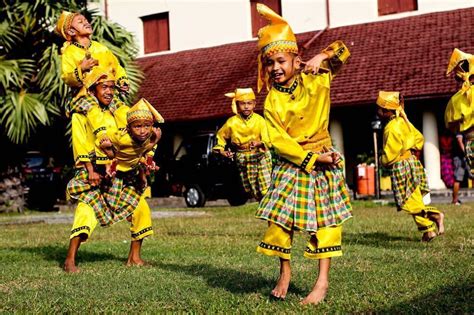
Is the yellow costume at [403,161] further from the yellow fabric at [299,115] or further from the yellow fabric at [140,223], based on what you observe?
the yellow fabric at [299,115]

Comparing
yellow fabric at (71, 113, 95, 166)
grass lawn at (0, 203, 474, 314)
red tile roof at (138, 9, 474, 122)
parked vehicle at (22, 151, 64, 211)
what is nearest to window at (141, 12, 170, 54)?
red tile roof at (138, 9, 474, 122)

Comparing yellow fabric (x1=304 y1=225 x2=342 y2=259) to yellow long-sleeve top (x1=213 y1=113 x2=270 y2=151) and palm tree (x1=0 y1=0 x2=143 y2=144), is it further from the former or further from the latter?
palm tree (x1=0 y1=0 x2=143 y2=144)

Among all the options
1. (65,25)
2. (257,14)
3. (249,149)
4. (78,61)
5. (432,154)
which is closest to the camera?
(78,61)

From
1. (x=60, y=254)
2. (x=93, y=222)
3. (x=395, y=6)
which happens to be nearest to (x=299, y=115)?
(x=93, y=222)

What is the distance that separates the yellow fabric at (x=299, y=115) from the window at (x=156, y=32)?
936 inches

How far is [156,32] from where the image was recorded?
29.1 m

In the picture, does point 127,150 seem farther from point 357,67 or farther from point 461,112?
point 357,67

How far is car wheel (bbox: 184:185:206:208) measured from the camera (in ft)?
68.3

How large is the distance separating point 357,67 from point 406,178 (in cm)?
1328

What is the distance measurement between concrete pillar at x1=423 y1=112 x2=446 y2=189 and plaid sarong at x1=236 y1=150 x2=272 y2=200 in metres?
11.6

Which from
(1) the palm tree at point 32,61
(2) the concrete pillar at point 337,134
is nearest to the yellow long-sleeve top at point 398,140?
(1) the palm tree at point 32,61

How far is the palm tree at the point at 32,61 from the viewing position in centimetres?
1852

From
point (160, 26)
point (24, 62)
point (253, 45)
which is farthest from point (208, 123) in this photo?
point (24, 62)

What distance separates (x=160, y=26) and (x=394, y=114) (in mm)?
20306
